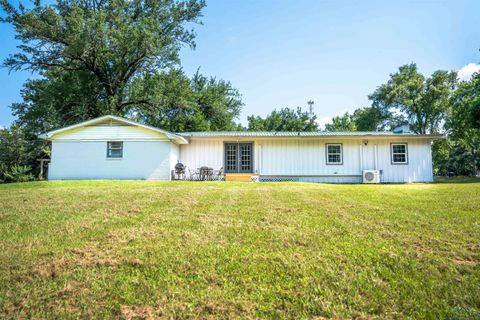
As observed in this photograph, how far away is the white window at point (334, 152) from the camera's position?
15539 millimetres

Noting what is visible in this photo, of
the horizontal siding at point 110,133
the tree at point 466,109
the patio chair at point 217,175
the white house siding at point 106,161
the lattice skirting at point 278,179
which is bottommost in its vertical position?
the lattice skirting at point 278,179

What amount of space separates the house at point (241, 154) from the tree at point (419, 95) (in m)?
21.9

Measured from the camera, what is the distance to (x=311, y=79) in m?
16.2

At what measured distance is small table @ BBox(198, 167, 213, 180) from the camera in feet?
49.0

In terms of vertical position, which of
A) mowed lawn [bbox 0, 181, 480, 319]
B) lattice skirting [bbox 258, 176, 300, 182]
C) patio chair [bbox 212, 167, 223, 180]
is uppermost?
patio chair [bbox 212, 167, 223, 180]

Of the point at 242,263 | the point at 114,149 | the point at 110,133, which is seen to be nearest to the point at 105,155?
the point at 114,149

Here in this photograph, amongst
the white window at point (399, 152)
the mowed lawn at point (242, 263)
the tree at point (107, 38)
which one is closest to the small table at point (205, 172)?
the mowed lawn at point (242, 263)

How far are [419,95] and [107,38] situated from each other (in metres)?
35.5

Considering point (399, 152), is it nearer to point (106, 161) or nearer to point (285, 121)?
point (106, 161)

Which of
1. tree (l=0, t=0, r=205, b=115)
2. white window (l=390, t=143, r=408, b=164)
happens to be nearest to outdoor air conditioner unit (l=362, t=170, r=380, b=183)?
white window (l=390, t=143, r=408, b=164)

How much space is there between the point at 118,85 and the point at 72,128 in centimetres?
1061

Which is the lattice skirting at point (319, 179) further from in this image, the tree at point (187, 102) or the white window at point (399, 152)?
the tree at point (187, 102)

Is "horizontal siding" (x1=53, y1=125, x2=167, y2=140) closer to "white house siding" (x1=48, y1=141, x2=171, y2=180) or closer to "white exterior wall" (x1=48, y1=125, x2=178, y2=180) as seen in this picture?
"white exterior wall" (x1=48, y1=125, x2=178, y2=180)

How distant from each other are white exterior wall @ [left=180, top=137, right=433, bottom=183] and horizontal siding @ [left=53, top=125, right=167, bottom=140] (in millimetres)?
2281
